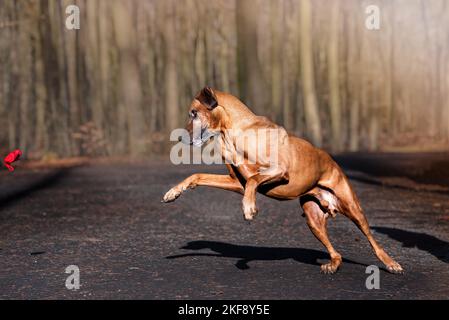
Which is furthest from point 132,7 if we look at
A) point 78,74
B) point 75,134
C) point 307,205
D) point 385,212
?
point 307,205

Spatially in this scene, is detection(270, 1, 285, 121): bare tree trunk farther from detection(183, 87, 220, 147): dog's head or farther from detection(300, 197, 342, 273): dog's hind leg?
detection(183, 87, 220, 147): dog's head

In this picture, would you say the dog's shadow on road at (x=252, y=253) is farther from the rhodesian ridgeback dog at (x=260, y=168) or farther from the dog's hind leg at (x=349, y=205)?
the rhodesian ridgeback dog at (x=260, y=168)

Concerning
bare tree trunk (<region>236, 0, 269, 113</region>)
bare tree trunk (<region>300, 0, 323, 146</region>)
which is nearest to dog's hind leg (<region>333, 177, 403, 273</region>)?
bare tree trunk (<region>236, 0, 269, 113</region>)

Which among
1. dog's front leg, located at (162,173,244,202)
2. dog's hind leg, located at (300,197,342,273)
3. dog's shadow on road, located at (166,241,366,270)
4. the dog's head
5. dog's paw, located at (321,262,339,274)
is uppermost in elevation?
the dog's head

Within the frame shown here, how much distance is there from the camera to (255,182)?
7027 mm

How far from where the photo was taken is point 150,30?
2814cm

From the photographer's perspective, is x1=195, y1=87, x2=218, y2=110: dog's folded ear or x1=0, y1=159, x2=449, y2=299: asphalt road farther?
x1=0, y1=159, x2=449, y2=299: asphalt road

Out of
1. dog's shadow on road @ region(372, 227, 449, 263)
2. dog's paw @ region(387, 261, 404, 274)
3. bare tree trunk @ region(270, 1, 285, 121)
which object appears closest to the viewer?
dog's paw @ region(387, 261, 404, 274)

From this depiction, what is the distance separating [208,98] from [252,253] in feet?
8.71

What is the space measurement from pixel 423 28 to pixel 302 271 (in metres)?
27.8

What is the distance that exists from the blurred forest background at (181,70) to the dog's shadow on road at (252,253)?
638 inches

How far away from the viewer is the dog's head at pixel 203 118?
714 cm

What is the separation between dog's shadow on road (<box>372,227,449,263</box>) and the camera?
30.0 ft

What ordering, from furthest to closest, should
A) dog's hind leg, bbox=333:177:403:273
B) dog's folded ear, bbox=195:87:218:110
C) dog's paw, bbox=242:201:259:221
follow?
1. dog's hind leg, bbox=333:177:403:273
2. dog's folded ear, bbox=195:87:218:110
3. dog's paw, bbox=242:201:259:221
